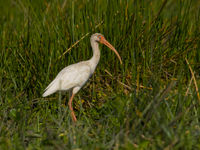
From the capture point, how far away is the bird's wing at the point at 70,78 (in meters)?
3.84

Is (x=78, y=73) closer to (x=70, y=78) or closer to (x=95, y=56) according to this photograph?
(x=70, y=78)

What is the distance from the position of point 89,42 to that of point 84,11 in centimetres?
40

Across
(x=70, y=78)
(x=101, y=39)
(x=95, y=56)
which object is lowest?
(x=70, y=78)

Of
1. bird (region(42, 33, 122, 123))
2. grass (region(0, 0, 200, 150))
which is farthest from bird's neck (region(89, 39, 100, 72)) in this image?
grass (region(0, 0, 200, 150))

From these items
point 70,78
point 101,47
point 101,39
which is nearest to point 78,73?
point 70,78

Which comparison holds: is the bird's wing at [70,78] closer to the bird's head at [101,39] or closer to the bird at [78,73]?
the bird at [78,73]

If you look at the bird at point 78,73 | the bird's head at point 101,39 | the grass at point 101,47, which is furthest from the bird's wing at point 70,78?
the bird's head at point 101,39

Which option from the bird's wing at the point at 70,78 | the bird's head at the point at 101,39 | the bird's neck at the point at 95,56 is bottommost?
the bird's wing at the point at 70,78

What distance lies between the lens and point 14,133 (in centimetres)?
317

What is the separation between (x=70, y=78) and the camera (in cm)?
406

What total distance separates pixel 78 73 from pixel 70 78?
0.15 meters

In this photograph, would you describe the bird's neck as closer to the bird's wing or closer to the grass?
the bird's wing

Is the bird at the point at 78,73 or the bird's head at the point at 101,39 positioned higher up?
the bird's head at the point at 101,39

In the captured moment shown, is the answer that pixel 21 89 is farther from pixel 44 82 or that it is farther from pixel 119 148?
pixel 119 148
